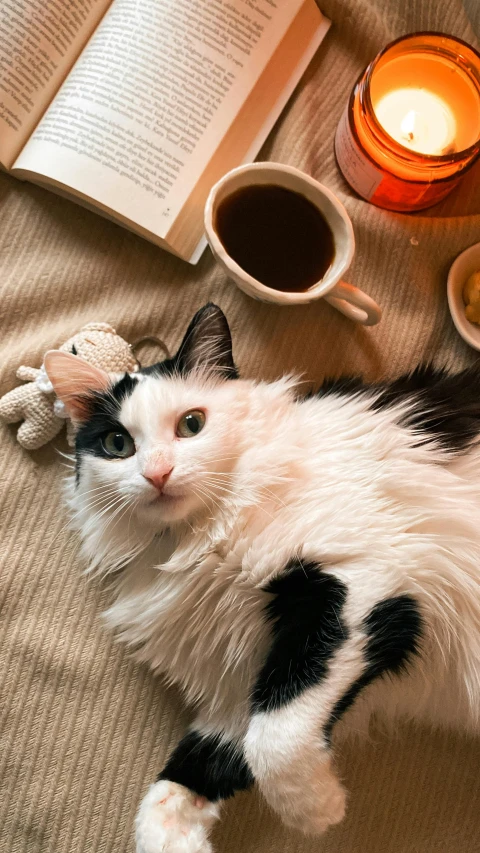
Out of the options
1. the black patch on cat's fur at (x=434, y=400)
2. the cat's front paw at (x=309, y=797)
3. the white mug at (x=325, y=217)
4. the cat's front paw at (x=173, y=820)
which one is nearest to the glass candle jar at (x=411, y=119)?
the white mug at (x=325, y=217)

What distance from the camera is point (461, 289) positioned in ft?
3.16

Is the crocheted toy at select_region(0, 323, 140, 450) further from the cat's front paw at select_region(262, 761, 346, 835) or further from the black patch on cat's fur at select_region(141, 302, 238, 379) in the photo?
Answer: the cat's front paw at select_region(262, 761, 346, 835)

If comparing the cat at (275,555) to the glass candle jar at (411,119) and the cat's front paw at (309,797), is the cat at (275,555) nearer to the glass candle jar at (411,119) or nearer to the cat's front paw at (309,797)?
the cat's front paw at (309,797)

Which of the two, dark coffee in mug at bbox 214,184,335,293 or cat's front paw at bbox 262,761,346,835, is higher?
dark coffee in mug at bbox 214,184,335,293

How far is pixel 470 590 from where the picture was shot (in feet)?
2.32

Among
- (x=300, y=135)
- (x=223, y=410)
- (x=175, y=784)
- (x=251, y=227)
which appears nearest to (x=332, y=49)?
(x=300, y=135)

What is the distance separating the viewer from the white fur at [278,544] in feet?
2.10

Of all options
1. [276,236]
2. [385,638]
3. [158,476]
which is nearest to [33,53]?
[276,236]

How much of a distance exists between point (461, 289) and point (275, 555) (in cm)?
59

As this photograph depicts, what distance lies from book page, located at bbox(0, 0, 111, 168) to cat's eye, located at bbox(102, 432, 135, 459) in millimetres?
555

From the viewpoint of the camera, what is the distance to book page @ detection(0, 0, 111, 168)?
0.91 metres

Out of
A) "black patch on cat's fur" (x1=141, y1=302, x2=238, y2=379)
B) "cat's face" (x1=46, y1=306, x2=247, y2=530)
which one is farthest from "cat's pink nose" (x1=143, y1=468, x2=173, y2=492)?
"black patch on cat's fur" (x1=141, y1=302, x2=238, y2=379)

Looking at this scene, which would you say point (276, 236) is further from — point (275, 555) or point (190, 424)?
point (275, 555)

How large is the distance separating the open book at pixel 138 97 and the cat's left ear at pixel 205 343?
0.79ft
